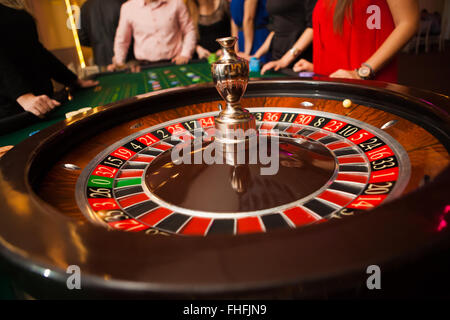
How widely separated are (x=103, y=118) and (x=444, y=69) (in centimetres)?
1049

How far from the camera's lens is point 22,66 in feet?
8.95

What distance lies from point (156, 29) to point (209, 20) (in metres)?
1.19

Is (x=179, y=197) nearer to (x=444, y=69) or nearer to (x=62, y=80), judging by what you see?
(x=62, y=80)

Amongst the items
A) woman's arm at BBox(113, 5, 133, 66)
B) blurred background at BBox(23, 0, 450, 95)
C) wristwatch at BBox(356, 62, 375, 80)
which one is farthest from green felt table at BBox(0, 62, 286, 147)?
blurred background at BBox(23, 0, 450, 95)

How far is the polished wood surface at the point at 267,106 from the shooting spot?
934 mm

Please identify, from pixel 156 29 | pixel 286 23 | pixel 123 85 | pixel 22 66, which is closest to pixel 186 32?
pixel 156 29

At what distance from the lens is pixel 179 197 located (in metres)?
0.96

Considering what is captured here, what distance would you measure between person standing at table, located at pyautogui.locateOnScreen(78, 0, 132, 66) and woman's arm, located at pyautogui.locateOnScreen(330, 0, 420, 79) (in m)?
5.35

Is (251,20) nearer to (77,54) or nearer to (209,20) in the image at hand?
(209,20)

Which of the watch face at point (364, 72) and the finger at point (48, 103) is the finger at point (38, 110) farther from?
the watch face at point (364, 72)

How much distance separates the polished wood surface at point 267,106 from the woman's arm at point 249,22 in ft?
14.6

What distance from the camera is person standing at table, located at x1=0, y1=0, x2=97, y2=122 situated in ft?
8.09

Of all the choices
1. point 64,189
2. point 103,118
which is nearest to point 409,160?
point 64,189

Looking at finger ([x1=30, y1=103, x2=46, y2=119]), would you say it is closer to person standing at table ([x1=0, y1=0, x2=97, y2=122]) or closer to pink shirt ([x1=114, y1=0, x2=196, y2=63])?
person standing at table ([x1=0, y1=0, x2=97, y2=122])
